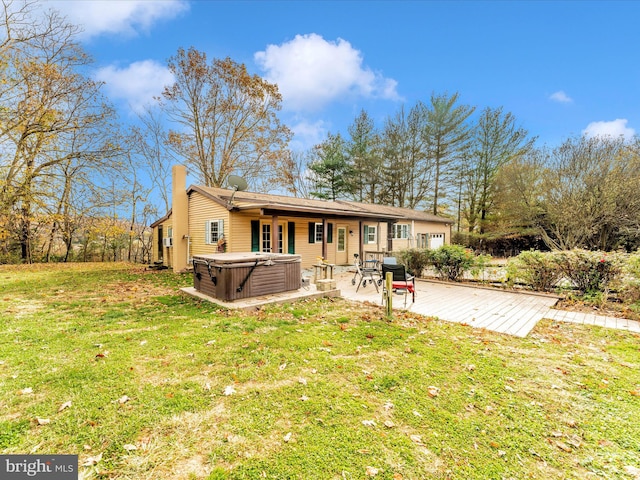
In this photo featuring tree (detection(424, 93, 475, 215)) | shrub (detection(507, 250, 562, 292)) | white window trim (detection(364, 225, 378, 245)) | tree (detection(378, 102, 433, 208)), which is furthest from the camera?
tree (detection(378, 102, 433, 208))

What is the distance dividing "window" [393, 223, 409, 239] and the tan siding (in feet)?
37.4

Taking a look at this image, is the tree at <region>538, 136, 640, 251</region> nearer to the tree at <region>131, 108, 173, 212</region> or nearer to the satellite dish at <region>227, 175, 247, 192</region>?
the satellite dish at <region>227, 175, 247, 192</region>

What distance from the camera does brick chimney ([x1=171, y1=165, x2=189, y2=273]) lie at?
1231 cm

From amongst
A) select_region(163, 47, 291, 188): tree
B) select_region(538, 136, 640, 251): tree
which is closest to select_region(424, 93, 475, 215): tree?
select_region(538, 136, 640, 251): tree

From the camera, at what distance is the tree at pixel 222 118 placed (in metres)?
17.5

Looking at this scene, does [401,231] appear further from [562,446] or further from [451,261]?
[562,446]

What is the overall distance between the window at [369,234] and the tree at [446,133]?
38.9ft

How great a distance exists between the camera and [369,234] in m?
16.6

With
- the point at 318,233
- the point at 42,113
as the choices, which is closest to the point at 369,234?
the point at 318,233

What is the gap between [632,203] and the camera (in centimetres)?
1281

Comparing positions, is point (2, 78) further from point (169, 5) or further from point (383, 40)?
point (383, 40)

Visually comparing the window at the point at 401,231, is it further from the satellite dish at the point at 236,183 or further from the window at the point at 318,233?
the satellite dish at the point at 236,183

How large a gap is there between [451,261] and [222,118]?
54.9 ft

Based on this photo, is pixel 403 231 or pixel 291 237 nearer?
pixel 291 237
